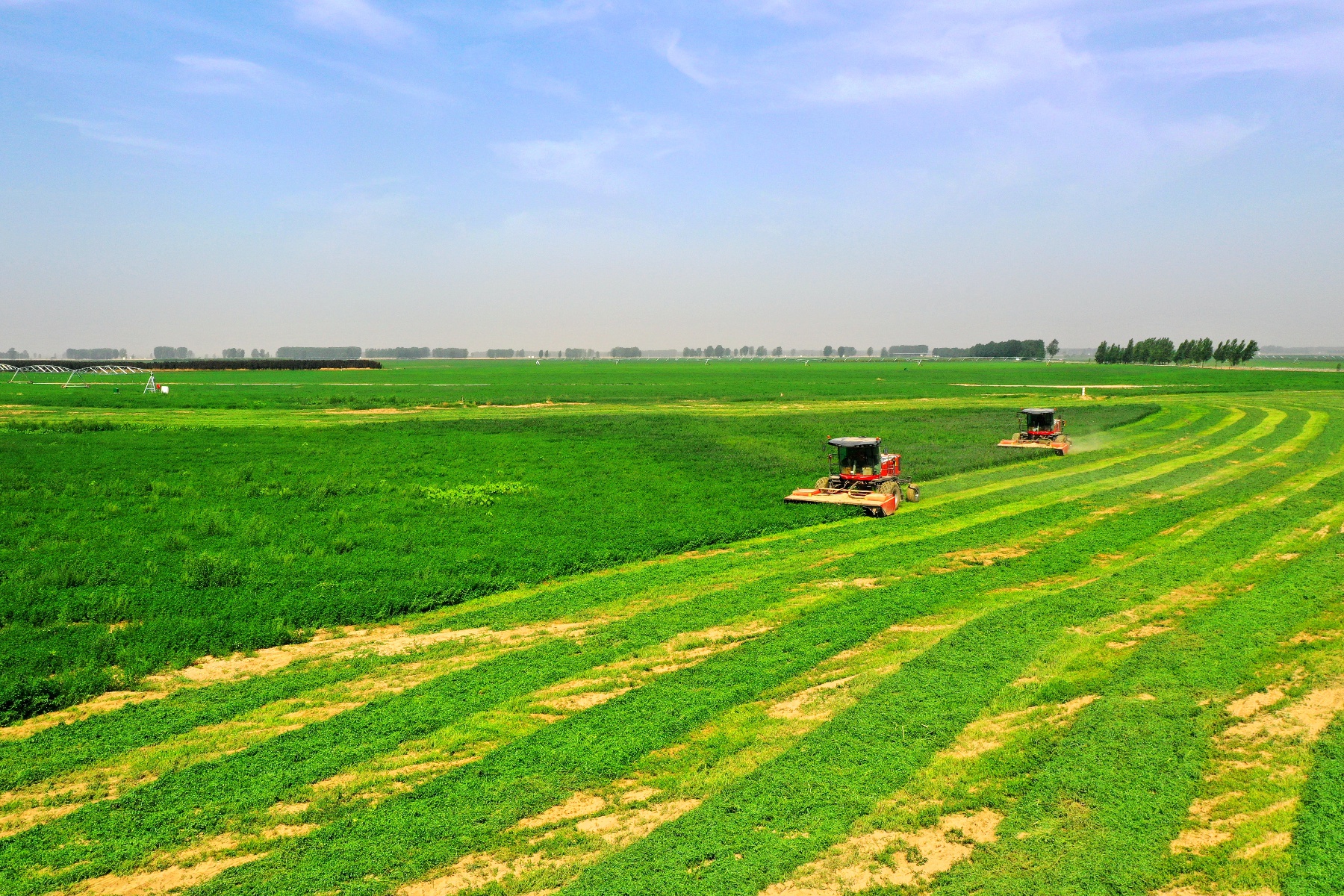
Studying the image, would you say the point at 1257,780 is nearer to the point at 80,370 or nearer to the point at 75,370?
the point at 75,370

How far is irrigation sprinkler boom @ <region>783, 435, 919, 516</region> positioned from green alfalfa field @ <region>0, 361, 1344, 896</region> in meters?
0.94

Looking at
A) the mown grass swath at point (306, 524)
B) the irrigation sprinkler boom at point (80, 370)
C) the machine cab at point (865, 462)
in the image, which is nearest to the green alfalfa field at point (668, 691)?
the mown grass swath at point (306, 524)

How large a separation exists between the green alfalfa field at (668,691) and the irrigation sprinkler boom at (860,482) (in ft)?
3.09

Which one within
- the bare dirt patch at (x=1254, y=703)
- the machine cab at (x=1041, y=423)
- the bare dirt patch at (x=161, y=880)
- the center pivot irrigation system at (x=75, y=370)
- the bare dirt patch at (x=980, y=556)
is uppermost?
the center pivot irrigation system at (x=75, y=370)

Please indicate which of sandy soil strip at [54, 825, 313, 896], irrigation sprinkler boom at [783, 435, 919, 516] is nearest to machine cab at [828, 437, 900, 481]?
irrigation sprinkler boom at [783, 435, 919, 516]

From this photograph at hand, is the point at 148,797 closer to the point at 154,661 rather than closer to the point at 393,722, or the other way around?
the point at 393,722

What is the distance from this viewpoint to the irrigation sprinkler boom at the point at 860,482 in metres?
23.0

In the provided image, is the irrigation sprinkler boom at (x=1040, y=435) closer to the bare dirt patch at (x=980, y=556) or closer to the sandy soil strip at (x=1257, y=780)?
the bare dirt patch at (x=980, y=556)

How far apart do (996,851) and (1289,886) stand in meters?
2.40

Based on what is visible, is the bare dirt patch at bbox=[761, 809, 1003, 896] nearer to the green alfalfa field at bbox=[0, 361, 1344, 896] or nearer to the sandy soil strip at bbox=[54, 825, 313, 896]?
the green alfalfa field at bbox=[0, 361, 1344, 896]

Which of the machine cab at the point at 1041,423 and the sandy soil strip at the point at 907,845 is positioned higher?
the machine cab at the point at 1041,423

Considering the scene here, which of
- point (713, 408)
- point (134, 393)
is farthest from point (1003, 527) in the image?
point (134, 393)

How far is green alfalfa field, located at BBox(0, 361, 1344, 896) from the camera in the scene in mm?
7117

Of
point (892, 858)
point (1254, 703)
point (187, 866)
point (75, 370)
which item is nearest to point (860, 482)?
point (1254, 703)
